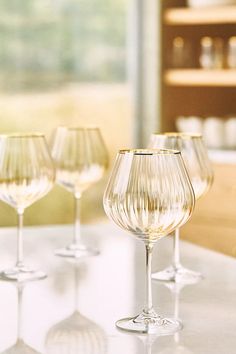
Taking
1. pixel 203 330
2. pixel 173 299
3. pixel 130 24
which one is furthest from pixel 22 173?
pixel 130 24

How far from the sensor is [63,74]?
3.77 metres

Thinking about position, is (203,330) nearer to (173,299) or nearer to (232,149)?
(173,299)

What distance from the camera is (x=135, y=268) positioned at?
4.50ft

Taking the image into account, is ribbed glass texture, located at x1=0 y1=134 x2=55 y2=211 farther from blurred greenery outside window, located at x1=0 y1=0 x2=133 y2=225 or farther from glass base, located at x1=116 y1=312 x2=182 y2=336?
blurred greenery outside window, located at x1=0 y1=0 x2=133 y2=225

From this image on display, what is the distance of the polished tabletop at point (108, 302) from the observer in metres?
0.97

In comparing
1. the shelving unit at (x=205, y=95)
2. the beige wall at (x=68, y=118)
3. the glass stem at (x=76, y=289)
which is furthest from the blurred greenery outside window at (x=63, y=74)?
the glass stem at (x=76, y=289)

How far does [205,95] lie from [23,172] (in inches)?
103

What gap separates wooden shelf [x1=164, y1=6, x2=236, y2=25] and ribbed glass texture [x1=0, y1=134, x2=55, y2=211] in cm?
227

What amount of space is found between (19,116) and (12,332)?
8.73ft

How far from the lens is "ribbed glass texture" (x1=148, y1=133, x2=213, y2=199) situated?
134 cm

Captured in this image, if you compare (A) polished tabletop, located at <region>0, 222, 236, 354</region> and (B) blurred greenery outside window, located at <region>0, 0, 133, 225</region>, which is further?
(B) blurred greenery outside window, located at <region>0, 0, 133, 225</region>

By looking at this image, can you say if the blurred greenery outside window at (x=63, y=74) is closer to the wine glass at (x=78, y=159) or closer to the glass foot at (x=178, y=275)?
the wine glass at (x=78, y=159)

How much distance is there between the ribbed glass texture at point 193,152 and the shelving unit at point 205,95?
207 cm

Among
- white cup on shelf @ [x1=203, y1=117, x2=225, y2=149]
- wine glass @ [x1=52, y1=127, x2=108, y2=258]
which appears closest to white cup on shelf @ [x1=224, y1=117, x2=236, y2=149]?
white cup on shelf @ [x1=203, y1=117, x2=225, y2=149]
